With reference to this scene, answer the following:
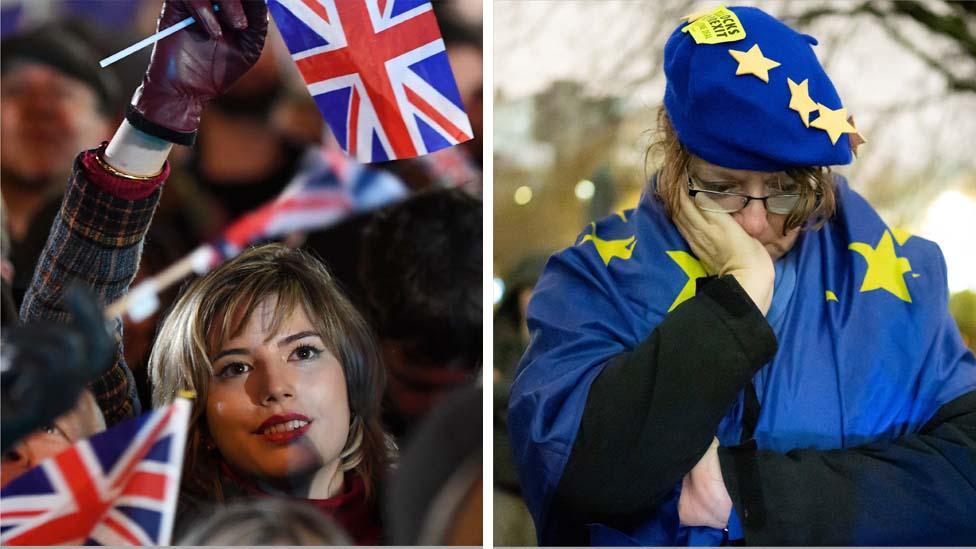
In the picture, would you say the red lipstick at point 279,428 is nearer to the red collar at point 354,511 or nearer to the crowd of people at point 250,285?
the crowd of people at point 250,285

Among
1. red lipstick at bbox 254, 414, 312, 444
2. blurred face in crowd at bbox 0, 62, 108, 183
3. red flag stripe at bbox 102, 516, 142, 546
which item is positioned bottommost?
red flag stripe at bbox 102, 516, 142, 546

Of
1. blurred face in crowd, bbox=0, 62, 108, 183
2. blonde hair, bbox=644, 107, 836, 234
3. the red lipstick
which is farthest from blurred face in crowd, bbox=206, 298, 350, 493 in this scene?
blonde hair, bbox=644, 107, 836, 234

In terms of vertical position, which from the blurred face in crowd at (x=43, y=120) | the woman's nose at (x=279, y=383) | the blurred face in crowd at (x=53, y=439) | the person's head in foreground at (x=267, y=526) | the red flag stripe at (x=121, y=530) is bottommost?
the person's head in foreground at (x=267, y=526)

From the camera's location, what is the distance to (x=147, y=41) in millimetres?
2234

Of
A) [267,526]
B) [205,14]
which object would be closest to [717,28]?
[205,14]

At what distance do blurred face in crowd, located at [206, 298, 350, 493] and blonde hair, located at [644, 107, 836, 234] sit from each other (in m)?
0.74

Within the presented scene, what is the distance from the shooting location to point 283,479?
87.1 inches

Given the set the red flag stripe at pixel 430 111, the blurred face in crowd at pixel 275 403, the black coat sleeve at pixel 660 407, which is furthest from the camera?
the red flag stripe at pixel 430 111

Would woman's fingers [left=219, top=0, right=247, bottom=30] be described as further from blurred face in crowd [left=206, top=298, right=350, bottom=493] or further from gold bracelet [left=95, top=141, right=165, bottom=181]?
blurred face in crowd [left=206, top=298, right=350, bottom=493]

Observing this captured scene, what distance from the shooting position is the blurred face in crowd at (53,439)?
215cm

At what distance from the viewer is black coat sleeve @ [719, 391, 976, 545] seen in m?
2.06

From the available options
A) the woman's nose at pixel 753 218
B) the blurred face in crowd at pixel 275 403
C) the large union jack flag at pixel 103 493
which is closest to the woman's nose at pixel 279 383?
the blurred face in crowd at pixel 275 403

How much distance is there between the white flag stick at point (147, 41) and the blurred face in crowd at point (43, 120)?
0.23ft

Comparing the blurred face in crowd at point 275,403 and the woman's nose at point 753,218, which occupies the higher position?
the woman's nose at point 753,218
